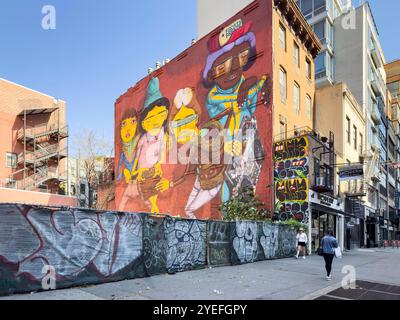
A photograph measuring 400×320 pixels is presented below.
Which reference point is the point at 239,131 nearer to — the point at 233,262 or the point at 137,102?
the point at 233,262

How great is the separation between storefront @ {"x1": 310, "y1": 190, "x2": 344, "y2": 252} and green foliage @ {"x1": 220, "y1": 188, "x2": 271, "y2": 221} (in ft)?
10.4

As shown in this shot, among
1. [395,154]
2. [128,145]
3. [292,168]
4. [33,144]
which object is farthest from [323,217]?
[395,154]

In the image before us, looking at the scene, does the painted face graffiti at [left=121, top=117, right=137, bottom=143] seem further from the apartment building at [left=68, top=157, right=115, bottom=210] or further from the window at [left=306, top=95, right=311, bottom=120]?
the window at [left=306, top=95, right=311, bottom=120]

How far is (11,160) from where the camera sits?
3869 cm

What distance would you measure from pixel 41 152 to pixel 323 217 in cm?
3268

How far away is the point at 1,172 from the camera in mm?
37312

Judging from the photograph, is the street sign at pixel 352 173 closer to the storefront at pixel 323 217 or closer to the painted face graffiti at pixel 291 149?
the storefront at pixel 323 217

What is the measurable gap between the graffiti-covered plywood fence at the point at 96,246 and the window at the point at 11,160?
1294 inches

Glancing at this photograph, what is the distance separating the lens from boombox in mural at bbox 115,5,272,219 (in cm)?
2445

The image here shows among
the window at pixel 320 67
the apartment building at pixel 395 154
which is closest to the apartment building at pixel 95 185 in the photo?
the window at pixel 320 67

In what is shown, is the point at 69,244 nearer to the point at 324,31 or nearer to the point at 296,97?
the point at 296,97

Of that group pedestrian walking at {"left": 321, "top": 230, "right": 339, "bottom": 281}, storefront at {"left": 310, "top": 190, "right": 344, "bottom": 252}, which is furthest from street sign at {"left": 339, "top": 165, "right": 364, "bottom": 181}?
pedestrian walking at {"left": 321, "top": 230, "right": 339, "bottom": 281}
